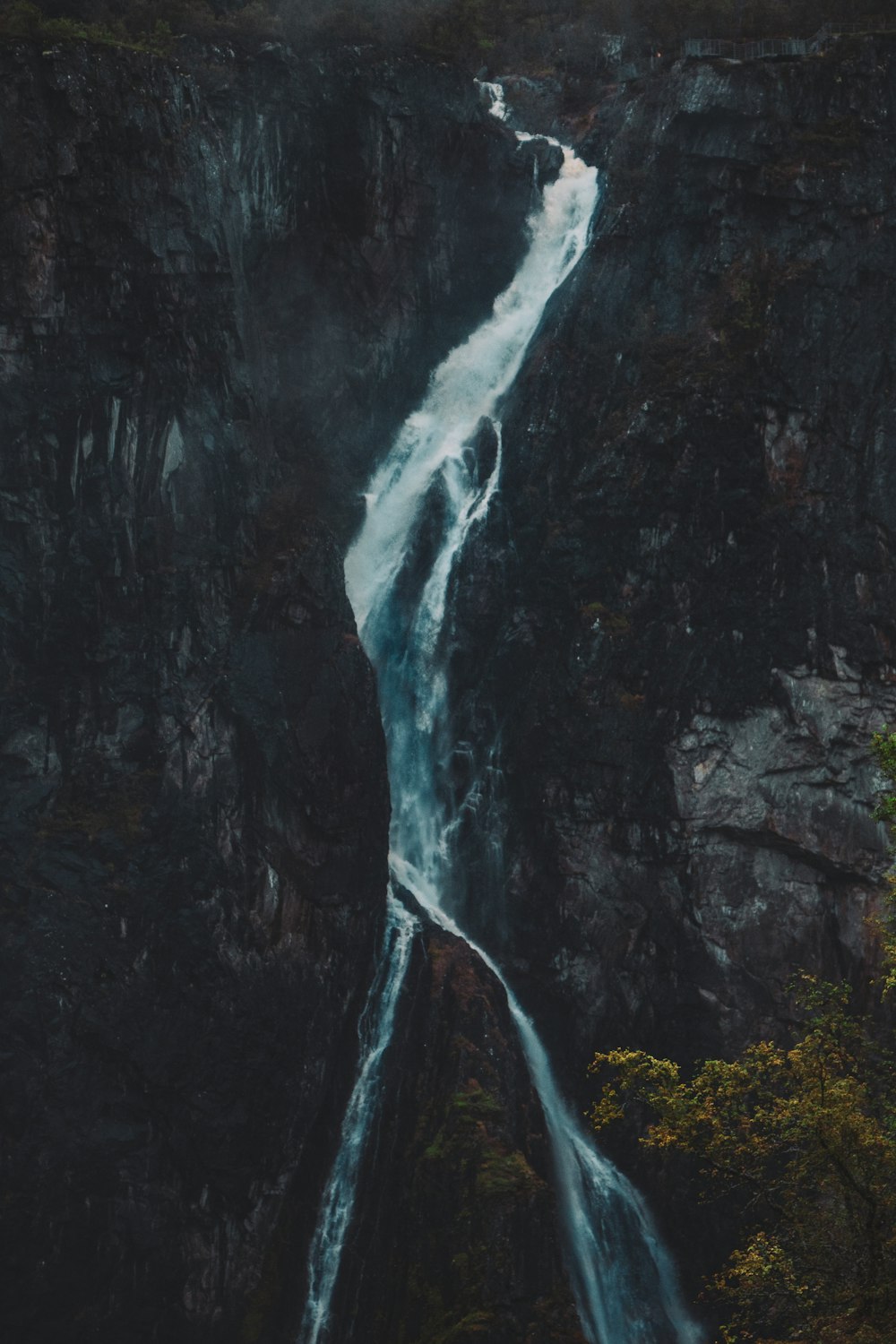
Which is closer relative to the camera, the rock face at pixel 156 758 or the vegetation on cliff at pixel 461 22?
the rock face at pixel 156 758

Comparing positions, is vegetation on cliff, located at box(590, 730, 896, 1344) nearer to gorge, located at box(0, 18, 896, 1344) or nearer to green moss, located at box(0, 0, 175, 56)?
gorge, located at box(0, 18, 896, 1344)

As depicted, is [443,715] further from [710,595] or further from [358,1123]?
[358,1123]

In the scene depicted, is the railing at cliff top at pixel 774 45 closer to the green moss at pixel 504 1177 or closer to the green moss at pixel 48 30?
the green moss at pixel 48 30

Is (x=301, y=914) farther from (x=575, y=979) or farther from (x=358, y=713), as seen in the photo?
(x=575, y=979)

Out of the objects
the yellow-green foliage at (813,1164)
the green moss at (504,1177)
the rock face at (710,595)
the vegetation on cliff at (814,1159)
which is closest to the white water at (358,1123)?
the rock face at (710,595)

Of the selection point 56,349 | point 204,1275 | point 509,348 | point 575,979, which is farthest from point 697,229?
point 204,1275

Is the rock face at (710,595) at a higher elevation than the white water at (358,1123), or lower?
higher

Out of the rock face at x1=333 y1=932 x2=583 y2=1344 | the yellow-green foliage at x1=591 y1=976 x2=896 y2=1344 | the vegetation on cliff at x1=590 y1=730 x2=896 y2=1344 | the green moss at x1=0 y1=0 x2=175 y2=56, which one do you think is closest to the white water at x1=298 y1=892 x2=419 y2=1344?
the rock face at x1=333 y1=932 x2=583 y2=1344
